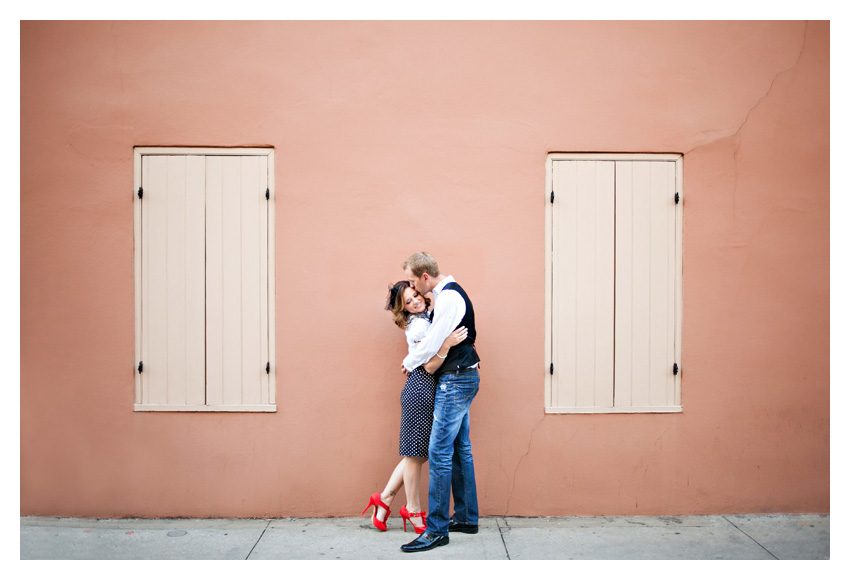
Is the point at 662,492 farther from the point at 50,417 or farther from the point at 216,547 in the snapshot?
the point at 50,417

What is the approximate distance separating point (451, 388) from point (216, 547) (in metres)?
1.85

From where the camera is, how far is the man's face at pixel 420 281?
4066 mm

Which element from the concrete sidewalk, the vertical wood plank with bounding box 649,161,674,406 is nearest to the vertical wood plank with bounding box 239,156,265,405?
the concrete sidewalk

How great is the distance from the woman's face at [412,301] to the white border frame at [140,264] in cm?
104

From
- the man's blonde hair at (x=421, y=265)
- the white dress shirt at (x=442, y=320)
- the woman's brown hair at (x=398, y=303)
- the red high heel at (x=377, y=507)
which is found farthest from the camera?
the red high heel at (x=377, y=507)

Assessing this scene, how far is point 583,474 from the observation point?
15.0 feet

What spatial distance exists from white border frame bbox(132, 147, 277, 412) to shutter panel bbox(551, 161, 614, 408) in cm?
205

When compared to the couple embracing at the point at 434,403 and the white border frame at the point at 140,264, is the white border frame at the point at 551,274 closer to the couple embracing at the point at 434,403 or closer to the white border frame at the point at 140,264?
the couple embracing at the point at 434,403

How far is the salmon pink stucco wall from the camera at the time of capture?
4.46 meters

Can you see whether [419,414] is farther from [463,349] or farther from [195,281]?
[195,281]

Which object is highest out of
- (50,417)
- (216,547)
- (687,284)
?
(687,284)

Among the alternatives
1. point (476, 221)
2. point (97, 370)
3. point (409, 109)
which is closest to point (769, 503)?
point (476, 221)

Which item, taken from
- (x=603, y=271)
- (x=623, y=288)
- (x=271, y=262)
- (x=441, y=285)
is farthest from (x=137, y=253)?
(x=623, y=288)

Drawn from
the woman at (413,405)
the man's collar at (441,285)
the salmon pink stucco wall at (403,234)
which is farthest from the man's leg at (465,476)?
the man's collar at (441,285)
